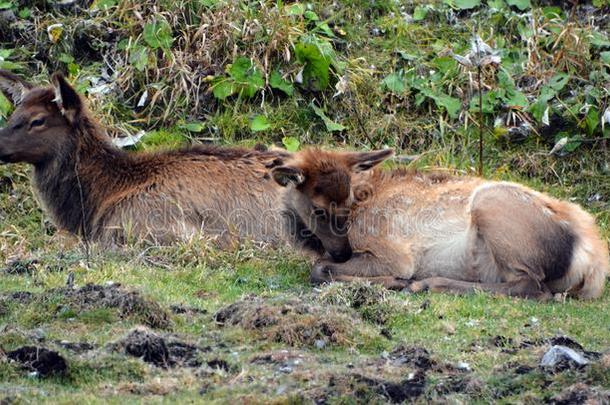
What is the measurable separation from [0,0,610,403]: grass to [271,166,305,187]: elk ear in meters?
0.82

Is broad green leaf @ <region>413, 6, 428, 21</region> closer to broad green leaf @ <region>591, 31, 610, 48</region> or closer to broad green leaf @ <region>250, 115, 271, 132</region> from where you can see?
broad green leaf @ <region>591, 31, 610, 48</region>

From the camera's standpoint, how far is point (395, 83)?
42.6 ft

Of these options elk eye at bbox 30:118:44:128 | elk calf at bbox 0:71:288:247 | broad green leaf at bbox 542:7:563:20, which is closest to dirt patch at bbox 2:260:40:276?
elk calf at bbox 0:71:288:247

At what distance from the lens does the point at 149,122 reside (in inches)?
496

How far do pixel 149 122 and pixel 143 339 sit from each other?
650 centimetres

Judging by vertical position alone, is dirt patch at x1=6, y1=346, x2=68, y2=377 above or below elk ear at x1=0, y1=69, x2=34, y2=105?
below

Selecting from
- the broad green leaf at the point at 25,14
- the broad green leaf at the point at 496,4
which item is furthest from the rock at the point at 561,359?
the broad green leaf at the point at 25,14

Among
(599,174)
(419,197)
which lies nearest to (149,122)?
(419,197)

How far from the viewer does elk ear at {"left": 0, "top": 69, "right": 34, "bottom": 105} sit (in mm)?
11156

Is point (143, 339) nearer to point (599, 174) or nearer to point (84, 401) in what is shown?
point (84, 401)

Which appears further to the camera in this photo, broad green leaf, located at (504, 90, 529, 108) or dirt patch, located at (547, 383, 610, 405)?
broad green leaf, located at (504, 90, 529, 108)

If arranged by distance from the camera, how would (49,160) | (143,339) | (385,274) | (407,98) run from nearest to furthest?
(143,339) < (385,274) < (49,160) < (407,98)

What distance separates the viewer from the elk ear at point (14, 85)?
11.2 meters

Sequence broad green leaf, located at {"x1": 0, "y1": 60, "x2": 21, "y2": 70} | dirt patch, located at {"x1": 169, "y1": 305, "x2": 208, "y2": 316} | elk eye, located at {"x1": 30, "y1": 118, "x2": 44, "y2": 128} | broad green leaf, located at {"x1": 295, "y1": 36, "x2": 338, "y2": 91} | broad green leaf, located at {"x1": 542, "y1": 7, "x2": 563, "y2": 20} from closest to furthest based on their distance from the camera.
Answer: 1. dirt patch, located at {"x1": 169, "y1": 305, "x2": 208, "y2": 316}
2. elk eye, located at {"x1": 30, "y1": 118, "x2": 44, "y2": 128}
3. broad green leaf, located at {"x1": 295, "y1": 36, "x2": 338, "y2": 91}
4. broad green leaf, located at {"x1": 0, "y1": 60, "x2": 21, "y2": 70}
5. broad green leaf, located at {"x1": 542, "y1": 7, "x2": 563, "y2": 20}
